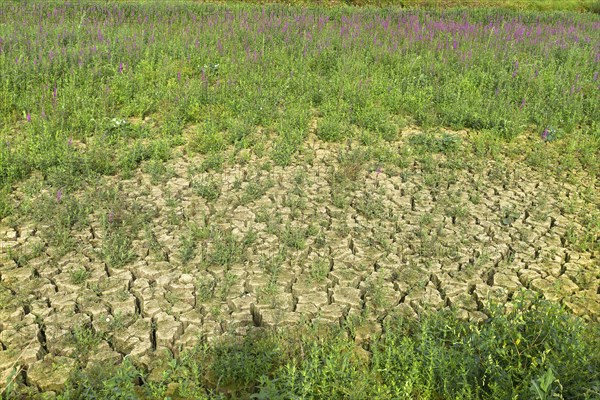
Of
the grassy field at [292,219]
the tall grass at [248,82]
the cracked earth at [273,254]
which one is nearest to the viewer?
the grassy field at [292,219]

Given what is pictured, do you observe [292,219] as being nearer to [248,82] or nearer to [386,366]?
[386,366]

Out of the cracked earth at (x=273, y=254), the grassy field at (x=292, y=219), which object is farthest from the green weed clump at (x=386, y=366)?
the cracked earth at (x=273, y=254)

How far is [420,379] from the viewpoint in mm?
3623

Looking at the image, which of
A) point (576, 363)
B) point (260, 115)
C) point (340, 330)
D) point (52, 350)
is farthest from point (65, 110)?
point (576, 363)

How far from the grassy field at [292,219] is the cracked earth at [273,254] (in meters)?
0.02

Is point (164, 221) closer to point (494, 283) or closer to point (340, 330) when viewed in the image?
point (340, 330)

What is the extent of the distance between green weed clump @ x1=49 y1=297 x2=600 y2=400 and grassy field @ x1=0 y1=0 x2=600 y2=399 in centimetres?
2

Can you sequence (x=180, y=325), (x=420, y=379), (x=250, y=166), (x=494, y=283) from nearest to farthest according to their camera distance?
(x=420, y=379) → (x=180, y=325) → (x=494, y=283) → (x=250, y=166)

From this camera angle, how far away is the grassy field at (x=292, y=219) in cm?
366

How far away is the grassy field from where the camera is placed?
12.0 ft

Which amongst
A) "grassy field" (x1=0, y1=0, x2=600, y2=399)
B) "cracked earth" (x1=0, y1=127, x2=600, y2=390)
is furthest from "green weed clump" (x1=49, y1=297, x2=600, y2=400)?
"cracked earth" (x1=0, y1=127, x2=600, y2=390)

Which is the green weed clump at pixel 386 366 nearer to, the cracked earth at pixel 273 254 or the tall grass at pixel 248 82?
the cracked earth at pixel 273 254

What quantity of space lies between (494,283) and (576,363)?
4.45ft

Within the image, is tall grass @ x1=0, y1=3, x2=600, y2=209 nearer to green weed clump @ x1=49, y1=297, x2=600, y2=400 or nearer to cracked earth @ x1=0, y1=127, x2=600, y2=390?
cracked earth @ x1=0, y1=127, x2=600, y2=390
